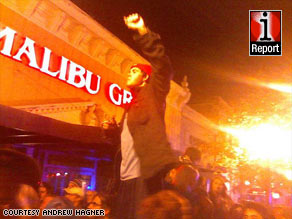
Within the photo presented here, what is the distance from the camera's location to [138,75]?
2172 millimetres

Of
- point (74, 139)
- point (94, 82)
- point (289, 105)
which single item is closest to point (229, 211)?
point (74, 139)

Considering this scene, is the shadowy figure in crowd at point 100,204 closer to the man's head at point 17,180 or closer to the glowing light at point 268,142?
the man's head at point 17,180

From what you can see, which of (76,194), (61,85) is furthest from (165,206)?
(61,85)

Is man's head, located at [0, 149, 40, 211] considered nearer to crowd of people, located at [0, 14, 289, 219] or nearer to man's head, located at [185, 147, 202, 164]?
crowd of people, located at [0, 14, 289, 219]

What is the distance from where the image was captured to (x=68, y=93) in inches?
316

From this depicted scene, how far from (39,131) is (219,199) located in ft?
9.69

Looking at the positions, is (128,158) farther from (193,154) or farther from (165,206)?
(193,154)

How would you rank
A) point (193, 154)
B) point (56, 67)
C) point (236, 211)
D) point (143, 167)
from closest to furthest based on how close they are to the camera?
point (143, 167), point (193, 154), point (236, 211), point (56, 67)

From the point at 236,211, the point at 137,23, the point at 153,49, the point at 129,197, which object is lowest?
the point at 236,211

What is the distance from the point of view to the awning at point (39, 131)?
4.65 m

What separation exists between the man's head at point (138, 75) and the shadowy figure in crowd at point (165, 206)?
2.18 feet

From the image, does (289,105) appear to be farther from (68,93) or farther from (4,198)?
(4,198)

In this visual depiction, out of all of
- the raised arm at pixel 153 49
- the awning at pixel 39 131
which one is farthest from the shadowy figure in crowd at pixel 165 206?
the awning at pixel 39 131

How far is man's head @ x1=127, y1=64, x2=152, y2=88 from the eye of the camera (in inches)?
85.2
